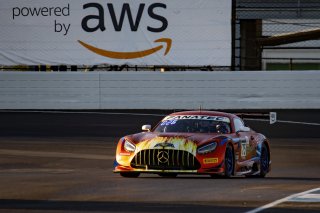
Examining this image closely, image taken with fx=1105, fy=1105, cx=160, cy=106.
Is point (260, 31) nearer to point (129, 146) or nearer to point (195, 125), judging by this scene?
point (195, 125)

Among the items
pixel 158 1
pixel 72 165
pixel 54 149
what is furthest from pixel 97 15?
pixel 72 165

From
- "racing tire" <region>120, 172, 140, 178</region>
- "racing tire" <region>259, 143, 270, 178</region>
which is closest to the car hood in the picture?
"racing tire" <region>120, 172, 140, 178</region>

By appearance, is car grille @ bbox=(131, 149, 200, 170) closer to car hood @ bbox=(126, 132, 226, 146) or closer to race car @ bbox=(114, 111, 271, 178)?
race car @ bbox=(114, 111, 271, 178)

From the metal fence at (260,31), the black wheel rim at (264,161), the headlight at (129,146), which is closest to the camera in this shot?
the headlight at (129,146)

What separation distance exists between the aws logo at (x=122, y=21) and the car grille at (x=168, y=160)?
18.7 metres

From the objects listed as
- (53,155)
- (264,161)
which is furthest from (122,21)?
(264,161)

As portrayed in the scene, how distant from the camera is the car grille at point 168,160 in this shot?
15.8 m

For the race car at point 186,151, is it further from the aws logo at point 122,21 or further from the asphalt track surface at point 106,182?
the aws logo at point 122,21

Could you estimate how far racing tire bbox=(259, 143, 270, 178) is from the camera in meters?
17.7

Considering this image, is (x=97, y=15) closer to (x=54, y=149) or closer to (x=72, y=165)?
(x=54, y=149)

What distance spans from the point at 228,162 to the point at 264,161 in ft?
5.98

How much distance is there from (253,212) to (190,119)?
609 cm

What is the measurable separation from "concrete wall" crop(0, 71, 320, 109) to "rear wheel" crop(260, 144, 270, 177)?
14524 mm

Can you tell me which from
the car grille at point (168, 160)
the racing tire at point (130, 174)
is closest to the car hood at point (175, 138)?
the car grille at point (168, 160)
